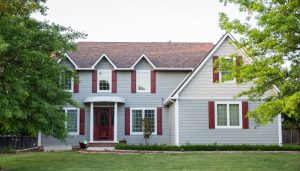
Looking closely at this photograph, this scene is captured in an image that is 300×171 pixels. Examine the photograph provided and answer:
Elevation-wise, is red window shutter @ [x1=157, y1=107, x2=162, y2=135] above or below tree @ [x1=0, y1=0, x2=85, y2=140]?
below

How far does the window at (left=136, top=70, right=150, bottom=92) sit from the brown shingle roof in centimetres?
88

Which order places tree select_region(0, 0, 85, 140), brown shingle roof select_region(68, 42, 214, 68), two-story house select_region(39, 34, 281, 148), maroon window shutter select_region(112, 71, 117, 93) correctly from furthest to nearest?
brown shingle roof select_region(68, 42, 214, 68)
maroon window shutter select_region(112, 71, 117, 93)
two-story house select_region(39, 34, 281, 148)
tree select_region(0, 0, 85, 140)

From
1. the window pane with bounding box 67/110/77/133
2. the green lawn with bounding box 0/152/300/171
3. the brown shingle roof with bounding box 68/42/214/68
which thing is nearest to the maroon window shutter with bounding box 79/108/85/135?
the window pane with bounding box 67/110/77/133

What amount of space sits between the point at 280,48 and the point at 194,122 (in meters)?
11.2

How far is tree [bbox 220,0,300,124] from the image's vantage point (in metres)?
13.5

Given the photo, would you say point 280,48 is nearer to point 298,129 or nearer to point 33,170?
point 33,170

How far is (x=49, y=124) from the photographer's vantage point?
14.7 m

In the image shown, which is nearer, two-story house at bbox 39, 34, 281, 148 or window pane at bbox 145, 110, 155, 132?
two-story house at bbox 39, 34, 281, 148

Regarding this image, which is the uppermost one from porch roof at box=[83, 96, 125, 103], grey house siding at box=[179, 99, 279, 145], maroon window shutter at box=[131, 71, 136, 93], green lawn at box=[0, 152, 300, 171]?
maroon window shutter at box=[131, 71, 136, 93]

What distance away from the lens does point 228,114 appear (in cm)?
2473

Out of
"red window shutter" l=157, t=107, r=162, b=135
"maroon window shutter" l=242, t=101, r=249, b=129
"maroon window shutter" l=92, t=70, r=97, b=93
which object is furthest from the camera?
"maroon window shutter" l=92, t=70, r=97, b=93

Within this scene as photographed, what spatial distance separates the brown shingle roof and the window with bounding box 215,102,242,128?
15.7ft

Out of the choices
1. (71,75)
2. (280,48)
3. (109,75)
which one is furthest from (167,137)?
(280,48)

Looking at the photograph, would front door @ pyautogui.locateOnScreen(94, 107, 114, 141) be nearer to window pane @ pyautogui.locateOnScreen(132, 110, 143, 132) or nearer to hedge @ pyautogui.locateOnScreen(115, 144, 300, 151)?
window pane @ pyautogui.locateOnScreen(132, 110, 143, 132)
